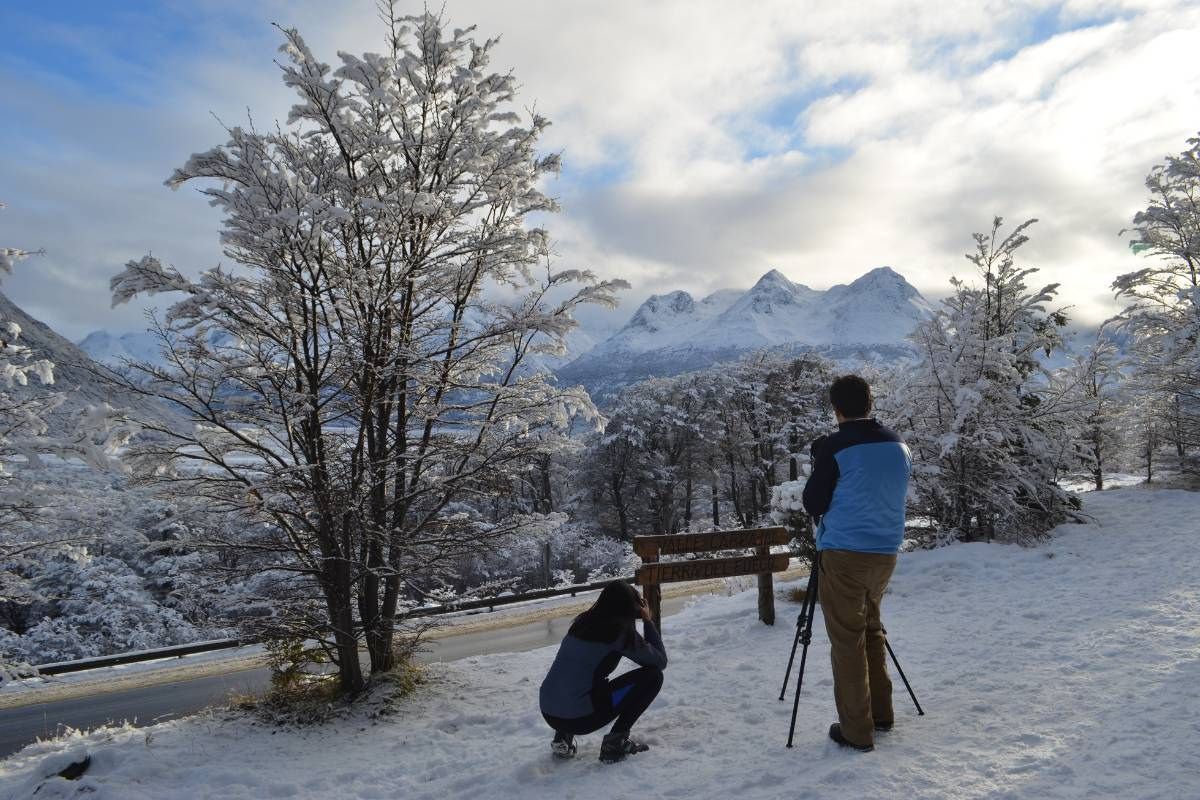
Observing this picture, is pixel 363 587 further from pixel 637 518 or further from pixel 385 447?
pixel 637 518

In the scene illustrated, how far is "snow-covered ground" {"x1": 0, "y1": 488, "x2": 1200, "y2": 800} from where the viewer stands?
11.6ft

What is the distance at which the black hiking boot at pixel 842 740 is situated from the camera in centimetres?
384

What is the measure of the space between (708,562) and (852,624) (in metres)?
3.75

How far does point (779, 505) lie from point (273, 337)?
800 centimetres

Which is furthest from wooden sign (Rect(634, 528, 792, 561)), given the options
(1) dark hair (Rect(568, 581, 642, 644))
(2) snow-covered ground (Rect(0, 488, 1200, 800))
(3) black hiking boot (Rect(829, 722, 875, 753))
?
(3) black hiking boot (Rect(829, 722, 875, 753))

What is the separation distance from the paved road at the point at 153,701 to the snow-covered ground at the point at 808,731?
374 cm

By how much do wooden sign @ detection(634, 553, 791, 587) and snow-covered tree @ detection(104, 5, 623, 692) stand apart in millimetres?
1671

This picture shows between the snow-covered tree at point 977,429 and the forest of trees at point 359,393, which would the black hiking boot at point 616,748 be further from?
the snow-covered tree at point 977,429

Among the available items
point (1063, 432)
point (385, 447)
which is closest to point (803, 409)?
point (1063, 432)

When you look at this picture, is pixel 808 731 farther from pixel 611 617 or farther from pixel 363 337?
pixel 363 337

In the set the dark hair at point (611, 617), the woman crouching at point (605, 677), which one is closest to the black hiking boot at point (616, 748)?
the woman crouching at point (605, 677)

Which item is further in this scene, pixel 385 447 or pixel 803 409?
pixel 803 409

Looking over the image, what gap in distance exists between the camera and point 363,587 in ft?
23.5

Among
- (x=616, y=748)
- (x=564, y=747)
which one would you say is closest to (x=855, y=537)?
(x=616, y=748)
